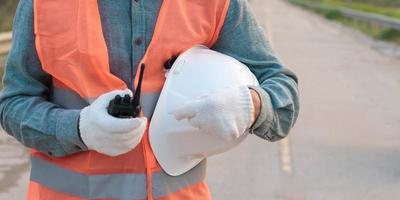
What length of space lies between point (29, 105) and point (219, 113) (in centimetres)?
42

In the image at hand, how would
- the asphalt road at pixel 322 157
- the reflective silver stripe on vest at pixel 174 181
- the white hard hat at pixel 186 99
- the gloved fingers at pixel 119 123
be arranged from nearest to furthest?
1. the gloved fingers at pixel 119 123
2. the white hard hat at pixel 186 99
3. the reflective silver stripe on vest at pixel 174 181
4. the asphalt road at pixel 322 157

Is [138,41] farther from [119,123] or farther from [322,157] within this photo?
[322,157]

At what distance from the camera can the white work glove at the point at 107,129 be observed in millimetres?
1426

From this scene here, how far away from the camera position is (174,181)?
167 centimetres

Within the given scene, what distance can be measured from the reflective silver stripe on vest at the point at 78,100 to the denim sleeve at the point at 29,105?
26 millimetres

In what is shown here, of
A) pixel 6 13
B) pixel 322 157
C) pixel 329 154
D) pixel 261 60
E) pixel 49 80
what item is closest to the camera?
pixel 49 80

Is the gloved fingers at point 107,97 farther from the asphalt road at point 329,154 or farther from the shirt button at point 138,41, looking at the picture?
the asphalt road at point 329,154

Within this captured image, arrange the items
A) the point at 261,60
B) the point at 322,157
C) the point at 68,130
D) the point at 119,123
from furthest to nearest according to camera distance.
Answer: the point at 322,157
the point at 261,60
the point at 68,130
the point at 119,123

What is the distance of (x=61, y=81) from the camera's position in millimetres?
1589

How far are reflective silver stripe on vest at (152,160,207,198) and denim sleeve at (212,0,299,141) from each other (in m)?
0.18

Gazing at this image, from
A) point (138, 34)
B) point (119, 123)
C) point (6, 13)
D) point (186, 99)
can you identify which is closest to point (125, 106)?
point (119, 123)

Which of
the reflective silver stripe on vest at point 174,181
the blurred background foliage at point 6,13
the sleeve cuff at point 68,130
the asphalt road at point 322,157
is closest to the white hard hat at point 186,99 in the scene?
the reflective silver stripe on vest at point 174,181

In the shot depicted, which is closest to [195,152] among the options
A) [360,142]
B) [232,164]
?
[232,164]

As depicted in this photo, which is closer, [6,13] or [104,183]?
[104,183]
